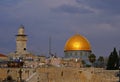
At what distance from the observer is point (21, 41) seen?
68938 mm

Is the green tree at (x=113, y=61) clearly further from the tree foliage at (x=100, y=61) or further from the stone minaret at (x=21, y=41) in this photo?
the stone minaret at (x=21, y=41)

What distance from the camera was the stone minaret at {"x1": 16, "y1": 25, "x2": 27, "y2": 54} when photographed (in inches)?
2697

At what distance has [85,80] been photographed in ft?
161

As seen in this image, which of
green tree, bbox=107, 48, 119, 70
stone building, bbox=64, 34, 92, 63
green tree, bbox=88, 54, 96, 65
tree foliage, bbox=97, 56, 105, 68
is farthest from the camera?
stone building, bbox=64, 34, 92, 63

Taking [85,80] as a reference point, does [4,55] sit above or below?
above

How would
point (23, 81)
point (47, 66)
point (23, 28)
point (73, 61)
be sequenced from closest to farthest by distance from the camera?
point (23, 81)
point (47, 66)
point (73, 61)
point (23, 28)

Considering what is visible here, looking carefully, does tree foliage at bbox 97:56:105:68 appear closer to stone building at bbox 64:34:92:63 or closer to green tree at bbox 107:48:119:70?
stone building at bbox 64:34:92:63

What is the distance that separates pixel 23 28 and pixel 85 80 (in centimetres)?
2271

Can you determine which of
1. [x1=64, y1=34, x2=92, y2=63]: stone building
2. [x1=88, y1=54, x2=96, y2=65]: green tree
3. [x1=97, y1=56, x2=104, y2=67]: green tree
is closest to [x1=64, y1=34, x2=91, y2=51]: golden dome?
[x1=64, y1=34, x2=92, y2=63]: stone building

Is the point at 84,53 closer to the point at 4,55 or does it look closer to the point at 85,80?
the point at 4,55

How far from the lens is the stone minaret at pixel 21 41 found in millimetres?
68500

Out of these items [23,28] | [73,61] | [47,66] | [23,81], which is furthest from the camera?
[23,28]

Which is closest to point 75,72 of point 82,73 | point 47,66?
point 82,73

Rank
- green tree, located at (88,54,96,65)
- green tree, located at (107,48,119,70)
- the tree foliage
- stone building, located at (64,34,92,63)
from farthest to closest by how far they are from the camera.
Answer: stone building, located at (64,34,92,63), the tree foliage, green tree, located at (88,54,96,65), green tree, located at (107,48,119,70)
